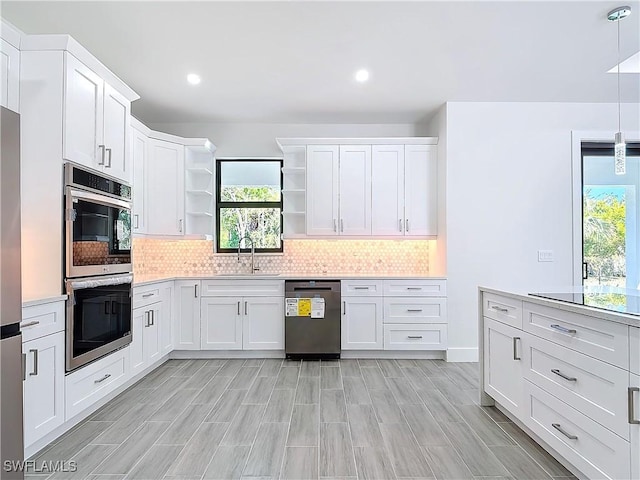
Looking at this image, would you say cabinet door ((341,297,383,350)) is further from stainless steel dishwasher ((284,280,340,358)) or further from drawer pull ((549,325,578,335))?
drawer pull ((549,325,578,335))

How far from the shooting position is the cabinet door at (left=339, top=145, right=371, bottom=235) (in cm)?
452

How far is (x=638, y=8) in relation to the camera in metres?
2.74

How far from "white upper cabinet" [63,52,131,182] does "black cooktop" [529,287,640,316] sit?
3.04m

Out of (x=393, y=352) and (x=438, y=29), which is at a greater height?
(x=438, y=29)

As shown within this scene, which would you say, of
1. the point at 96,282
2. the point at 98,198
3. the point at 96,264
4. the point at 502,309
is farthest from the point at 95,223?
the point at 502,309

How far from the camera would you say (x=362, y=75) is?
11.8ft

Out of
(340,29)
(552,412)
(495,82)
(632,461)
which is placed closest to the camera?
(632,461)

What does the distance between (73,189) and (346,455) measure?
2317 millimetres

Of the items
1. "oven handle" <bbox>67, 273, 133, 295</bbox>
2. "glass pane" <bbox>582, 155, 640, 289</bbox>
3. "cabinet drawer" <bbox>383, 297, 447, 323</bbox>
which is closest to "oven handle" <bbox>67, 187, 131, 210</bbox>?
"oven handle" <bbox>67, 273, 133, 295</bbox>

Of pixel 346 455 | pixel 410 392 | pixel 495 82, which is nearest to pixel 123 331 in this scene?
pixel 346 455

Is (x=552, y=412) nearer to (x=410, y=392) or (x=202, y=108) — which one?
(x=410, y=392)

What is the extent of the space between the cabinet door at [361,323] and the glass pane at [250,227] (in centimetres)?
129

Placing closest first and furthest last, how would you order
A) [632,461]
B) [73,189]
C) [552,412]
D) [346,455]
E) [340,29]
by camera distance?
[632,461] < [552,412] < [346,455] < [73,189] < [340,29]

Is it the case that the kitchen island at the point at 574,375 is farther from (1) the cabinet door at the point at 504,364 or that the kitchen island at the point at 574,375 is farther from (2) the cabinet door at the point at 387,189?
(2) the cabinet door at the point at 387,189
